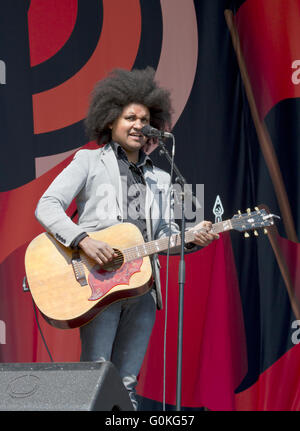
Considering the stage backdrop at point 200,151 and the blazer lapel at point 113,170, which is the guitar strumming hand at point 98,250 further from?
the stage backdrop at point 200,151

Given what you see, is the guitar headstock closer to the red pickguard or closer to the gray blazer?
the gray blazer

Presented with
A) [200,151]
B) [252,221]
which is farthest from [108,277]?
[200,151]

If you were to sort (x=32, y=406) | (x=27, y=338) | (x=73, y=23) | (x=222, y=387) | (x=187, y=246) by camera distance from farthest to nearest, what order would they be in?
1. (x=73, y=23)
2. (x=27, y=338)
3. (x=222, y=387)
4. (x=187, y=246)
5. (x=32, y=406)

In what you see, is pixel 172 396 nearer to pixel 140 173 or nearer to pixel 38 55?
pixel 140 173

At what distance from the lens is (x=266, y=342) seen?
3.96m

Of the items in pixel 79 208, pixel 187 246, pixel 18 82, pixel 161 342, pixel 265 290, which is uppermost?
pixel 18 82

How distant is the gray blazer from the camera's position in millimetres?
3014

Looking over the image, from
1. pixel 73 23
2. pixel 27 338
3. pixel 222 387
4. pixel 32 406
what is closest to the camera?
pixel 32 406

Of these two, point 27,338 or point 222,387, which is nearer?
point 222,387

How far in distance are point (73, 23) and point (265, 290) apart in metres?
2.58

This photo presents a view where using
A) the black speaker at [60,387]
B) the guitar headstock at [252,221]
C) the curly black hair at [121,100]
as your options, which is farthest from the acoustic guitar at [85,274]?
the black speaker at [60,387]

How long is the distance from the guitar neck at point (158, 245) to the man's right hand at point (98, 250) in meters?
0.10
